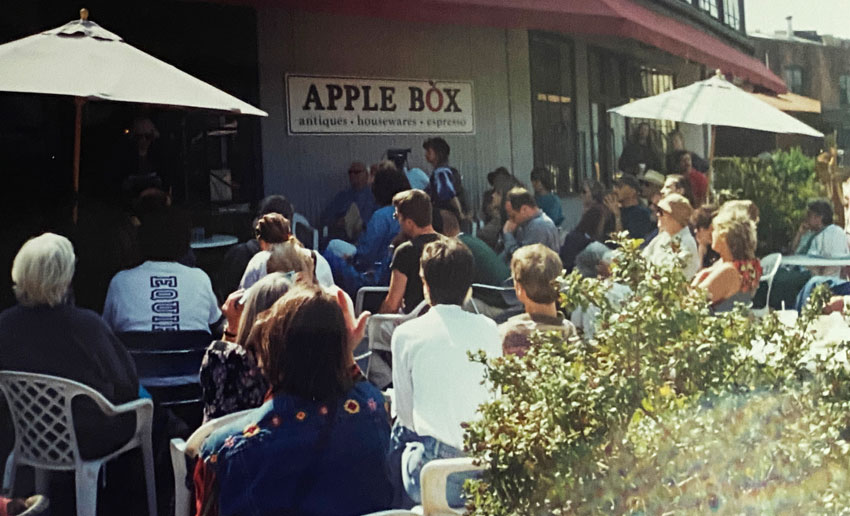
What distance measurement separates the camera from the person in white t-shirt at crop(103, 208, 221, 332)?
404 cm

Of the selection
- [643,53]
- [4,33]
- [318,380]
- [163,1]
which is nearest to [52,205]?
[4,33]

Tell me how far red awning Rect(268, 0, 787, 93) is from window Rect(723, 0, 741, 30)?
0.14m

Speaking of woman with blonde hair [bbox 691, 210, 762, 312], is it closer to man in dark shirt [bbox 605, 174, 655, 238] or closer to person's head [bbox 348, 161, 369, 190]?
man in dark shirt [bbox 605, 174, 655, 238]

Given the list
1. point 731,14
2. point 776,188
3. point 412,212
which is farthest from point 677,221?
point 412,212


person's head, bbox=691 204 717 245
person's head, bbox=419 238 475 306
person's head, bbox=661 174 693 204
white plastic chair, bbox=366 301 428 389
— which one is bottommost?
white plastic chair, bbox=366 301 428 389

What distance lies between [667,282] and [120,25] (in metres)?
3.49

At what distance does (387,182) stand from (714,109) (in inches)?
67.6

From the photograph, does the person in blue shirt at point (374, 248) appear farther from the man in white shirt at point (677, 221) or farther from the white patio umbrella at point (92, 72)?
the man in white shirt at point (677, 221)

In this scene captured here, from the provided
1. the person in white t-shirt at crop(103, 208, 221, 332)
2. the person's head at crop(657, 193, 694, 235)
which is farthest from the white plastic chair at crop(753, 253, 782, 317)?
the person in white t-shirt at crop(103, 208, 221, 332)

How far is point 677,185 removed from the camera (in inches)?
219

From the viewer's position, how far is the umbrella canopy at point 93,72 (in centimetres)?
399

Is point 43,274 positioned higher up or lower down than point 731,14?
lower down

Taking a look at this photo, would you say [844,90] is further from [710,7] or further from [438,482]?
[438,482]

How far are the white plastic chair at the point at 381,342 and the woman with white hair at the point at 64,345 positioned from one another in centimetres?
113
